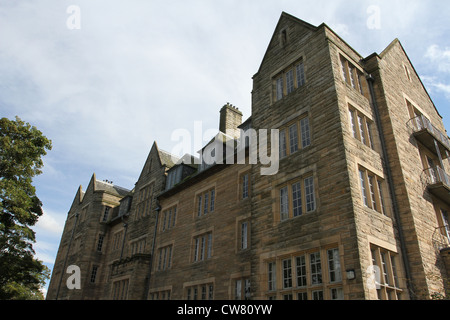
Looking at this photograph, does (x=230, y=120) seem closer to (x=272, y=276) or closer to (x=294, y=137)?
(x=294, y=137)

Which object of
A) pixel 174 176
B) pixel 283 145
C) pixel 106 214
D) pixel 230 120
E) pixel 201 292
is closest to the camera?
pixel 283 145

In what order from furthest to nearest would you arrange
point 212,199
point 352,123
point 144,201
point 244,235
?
point 144,201 < point 212,199 < point 244,235 < point 352,123

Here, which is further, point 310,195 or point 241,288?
point 241,288

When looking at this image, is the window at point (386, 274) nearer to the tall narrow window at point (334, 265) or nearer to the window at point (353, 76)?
the tall narrow window at point (334, 265)

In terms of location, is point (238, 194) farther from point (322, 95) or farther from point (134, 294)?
point (134, 294)

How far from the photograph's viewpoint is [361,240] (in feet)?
35.8

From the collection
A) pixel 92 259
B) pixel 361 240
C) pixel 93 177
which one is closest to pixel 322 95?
pixel 361 240

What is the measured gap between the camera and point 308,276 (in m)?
11.8

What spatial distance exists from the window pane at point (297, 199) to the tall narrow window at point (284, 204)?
34 centimetres

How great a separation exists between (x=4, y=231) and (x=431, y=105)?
1053 inches

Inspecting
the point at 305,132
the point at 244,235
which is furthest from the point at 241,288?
the point at 305,132

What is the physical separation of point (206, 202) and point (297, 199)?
883 cm

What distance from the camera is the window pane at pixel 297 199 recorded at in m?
13.3

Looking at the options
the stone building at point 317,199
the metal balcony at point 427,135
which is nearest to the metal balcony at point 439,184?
the stone building at point 317,199
